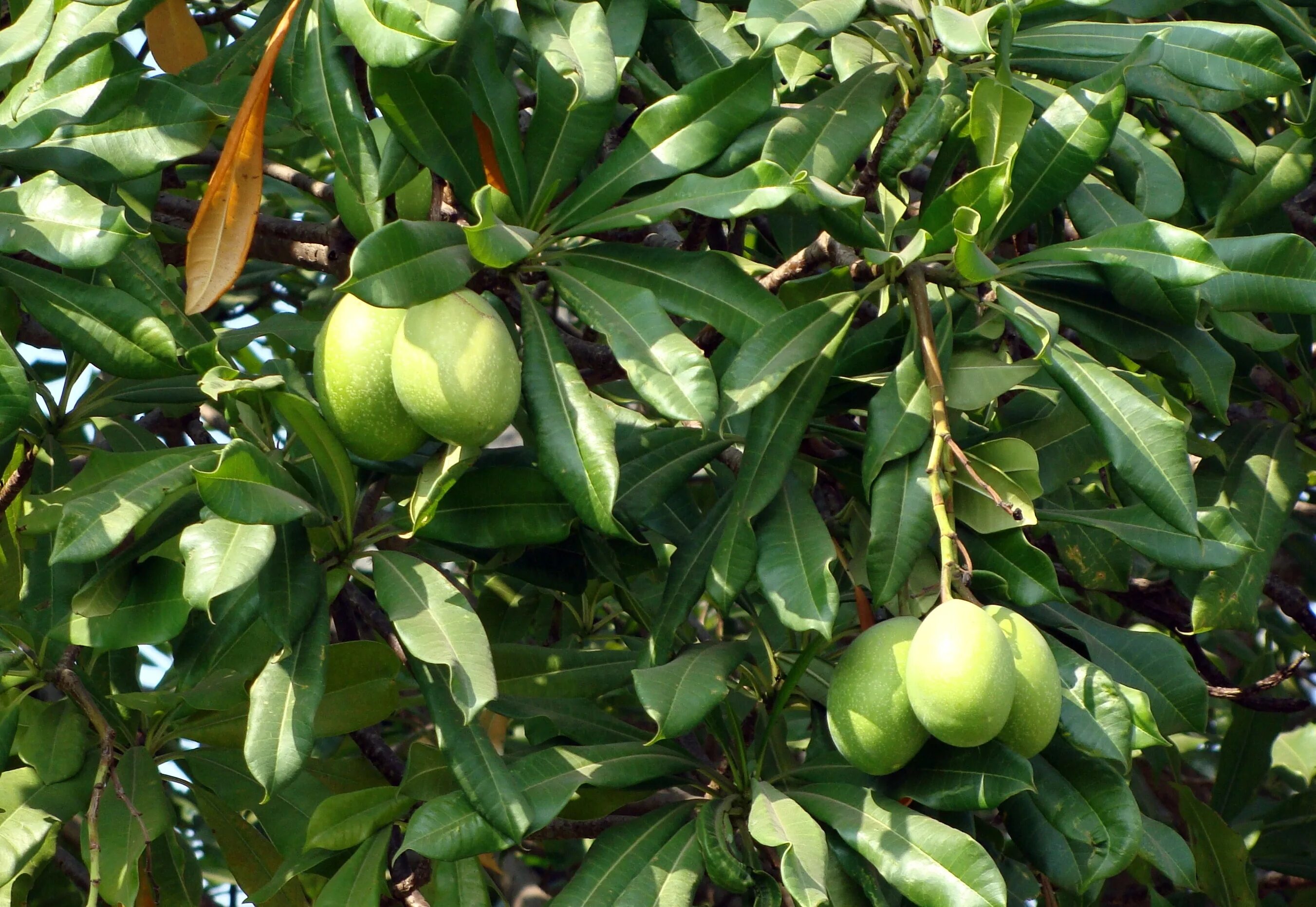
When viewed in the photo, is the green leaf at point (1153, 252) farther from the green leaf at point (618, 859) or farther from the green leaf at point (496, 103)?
the green leaf at point (618, 859)

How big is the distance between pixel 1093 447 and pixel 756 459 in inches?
23.3

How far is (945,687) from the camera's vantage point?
1.37 m

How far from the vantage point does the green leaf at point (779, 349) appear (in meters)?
1.55

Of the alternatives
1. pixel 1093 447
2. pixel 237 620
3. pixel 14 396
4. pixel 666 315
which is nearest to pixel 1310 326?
pixel 1093 447

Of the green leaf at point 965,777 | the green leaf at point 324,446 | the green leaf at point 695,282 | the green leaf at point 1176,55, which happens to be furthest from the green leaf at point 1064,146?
the green leaf at point 324,446

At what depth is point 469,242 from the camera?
4.66 ft

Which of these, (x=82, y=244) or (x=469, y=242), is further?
(x=82, y=244)

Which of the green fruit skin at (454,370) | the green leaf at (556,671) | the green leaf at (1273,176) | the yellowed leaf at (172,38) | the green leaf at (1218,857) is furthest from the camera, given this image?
the green leaf at (1218,857)

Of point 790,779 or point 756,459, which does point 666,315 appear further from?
point 790,779

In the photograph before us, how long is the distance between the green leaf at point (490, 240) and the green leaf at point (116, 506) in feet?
1.52

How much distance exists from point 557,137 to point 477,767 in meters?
0.79

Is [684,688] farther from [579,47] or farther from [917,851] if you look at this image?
[579,47]

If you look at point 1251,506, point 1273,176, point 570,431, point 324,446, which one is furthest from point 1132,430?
point 324,446

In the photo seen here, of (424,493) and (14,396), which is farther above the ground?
(14,396)
